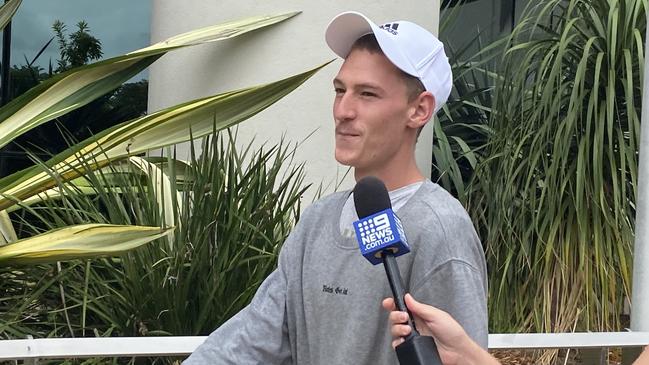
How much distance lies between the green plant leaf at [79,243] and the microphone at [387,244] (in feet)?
7.69

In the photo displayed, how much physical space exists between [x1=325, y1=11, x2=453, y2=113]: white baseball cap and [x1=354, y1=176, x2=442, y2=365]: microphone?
0.86ft

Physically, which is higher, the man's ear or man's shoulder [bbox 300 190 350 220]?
the man's ear

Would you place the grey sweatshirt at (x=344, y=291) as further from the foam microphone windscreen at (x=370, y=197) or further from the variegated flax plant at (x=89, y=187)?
the variegated flax plant at (x=89, y=187)

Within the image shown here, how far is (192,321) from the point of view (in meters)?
4.27

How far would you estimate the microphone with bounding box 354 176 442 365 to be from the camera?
137 centimetres

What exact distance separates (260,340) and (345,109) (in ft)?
1.50

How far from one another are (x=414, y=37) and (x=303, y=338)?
568 mm

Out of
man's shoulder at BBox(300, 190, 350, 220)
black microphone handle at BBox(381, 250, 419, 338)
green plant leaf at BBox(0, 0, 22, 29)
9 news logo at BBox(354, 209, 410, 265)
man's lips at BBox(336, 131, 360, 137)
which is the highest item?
green plant leaf at BBox(0, 0, 22, 29)

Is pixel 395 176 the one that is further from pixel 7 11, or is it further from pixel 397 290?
pixel 7 11

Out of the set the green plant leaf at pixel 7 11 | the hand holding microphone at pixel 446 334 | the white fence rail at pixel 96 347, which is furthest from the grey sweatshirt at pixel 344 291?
the green plant leaf at pixel 7 11

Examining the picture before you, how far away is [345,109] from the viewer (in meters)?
1.76

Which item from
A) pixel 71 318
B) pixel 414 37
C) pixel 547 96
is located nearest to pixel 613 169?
pixel 547 96

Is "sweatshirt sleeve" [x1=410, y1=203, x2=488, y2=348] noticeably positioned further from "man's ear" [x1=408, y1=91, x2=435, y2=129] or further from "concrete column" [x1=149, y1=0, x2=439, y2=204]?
"concrete column" [x1=149, y1=0, x2=439, y2=204]

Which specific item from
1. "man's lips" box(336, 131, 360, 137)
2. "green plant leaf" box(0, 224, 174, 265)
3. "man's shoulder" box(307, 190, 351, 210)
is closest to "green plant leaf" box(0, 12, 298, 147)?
"green plant leaf" box(0, 224, 174, 265)
